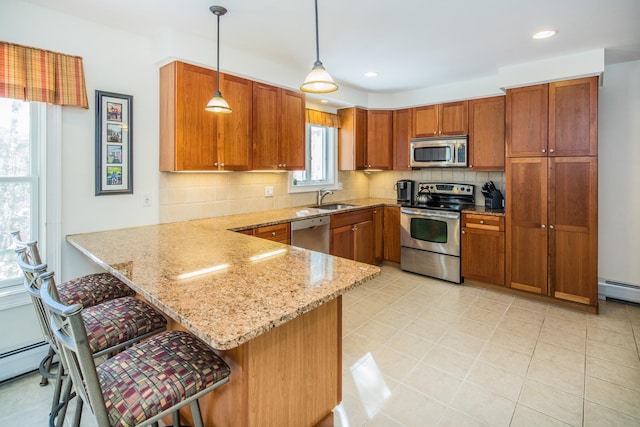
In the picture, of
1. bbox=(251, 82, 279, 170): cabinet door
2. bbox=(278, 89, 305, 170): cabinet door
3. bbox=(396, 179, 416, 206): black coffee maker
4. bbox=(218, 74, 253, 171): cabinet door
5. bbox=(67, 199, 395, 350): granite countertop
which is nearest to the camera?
bbox=(67, 199, 395, 350): granite countertop

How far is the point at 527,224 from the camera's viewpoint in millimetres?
3549

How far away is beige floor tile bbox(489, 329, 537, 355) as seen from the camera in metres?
2.64

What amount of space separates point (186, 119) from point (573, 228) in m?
3.63

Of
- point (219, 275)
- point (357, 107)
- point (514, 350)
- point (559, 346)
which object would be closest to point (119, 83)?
point (219, 275)

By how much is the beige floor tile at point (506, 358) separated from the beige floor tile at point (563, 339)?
39 centimetres

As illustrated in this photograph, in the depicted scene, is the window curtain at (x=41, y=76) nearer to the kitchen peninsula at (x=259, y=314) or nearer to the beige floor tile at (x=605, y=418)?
the kitchen peninsula at (x=259, y=314)

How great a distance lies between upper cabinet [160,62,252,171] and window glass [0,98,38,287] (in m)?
0.85

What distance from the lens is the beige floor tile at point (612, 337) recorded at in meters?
2.68

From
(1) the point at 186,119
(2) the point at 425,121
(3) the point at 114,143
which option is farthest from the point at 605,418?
(3) the point at 114,143

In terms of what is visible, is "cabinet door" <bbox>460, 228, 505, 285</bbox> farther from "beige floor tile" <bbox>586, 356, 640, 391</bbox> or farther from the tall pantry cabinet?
"beige floor tile" <bbox>586, 356, 640, 391</bbox>

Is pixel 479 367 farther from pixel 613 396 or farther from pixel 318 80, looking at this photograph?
pixel 318 80

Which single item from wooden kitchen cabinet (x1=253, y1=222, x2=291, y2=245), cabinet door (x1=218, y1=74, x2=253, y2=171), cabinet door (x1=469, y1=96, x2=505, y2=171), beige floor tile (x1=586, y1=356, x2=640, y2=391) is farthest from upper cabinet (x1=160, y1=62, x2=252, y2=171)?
beige floor tile (x1=586, y1=356, x2=640, y2=391)

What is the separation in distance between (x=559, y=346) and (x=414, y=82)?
123 inches

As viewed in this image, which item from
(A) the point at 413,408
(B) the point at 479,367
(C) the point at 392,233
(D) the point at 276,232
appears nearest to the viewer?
(A) the point at 413,408
